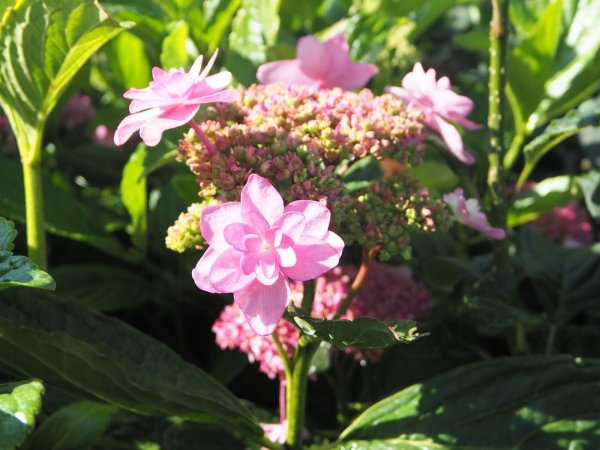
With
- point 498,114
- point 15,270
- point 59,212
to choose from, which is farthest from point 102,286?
point 498,114

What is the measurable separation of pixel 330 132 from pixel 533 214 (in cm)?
64

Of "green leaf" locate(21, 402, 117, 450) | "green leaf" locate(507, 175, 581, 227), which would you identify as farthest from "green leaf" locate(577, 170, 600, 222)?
"green leaf" locate(21, 402, 117, 450)

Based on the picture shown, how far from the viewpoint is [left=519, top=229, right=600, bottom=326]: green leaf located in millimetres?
1285

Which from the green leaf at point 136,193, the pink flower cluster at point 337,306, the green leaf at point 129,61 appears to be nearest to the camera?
the pink flower cluster at point 337,306

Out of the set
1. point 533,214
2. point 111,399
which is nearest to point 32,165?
point 111,399

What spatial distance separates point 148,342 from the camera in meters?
1.08

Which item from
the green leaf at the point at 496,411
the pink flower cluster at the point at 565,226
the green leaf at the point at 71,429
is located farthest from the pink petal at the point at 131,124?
the pink flower cluster at the point at 565,226

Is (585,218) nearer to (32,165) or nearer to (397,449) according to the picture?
(397,449)

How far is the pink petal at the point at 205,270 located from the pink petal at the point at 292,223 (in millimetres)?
64

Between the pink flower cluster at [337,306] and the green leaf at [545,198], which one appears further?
the green leaf at [545,198]

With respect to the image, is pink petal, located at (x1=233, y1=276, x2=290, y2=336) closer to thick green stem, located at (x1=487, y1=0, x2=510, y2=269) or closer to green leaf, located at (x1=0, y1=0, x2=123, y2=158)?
green leaf, located at (x1=0, y1=0, x2=123, y2=158)

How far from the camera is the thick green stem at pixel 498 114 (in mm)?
1120

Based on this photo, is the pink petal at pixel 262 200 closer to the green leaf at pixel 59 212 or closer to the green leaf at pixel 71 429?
the green leaf at pixel 71 429

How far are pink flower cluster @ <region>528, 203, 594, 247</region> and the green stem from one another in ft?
2.55
